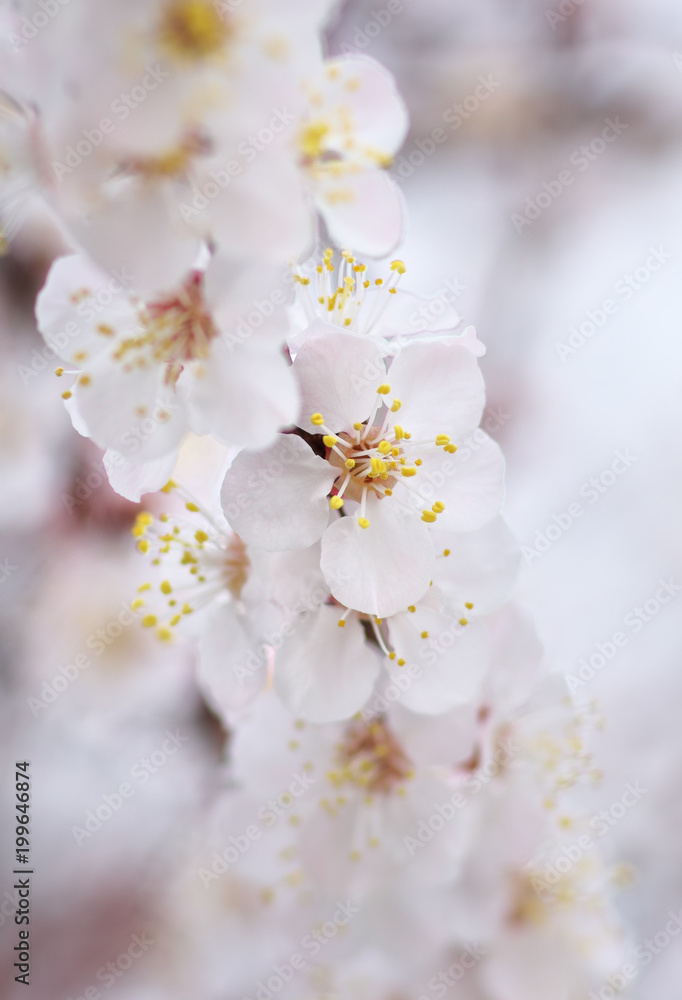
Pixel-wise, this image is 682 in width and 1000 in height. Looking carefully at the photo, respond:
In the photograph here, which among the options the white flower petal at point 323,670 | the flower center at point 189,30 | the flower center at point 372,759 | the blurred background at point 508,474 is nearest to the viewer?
the flower center at point 189,30

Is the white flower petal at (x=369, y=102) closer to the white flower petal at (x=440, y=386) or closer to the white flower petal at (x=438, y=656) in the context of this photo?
the white flower petal at (x=440, y=386)

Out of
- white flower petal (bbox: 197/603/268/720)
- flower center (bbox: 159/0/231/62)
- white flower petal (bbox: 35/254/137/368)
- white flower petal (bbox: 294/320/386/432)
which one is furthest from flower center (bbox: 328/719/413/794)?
flower center (bbox: 159/0/231/62)

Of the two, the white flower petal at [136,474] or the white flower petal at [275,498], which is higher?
the white flower petal at [275,498]

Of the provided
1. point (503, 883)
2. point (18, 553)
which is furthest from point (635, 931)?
point (18, 553)

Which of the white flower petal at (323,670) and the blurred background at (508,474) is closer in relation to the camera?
the white flower petal at (323,670)

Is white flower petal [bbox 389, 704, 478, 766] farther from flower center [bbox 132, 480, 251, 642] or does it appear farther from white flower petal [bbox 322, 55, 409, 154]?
white flower petal [bbox 322, 55, 409, 154]

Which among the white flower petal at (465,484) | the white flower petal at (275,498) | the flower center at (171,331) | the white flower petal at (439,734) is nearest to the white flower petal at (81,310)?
the flower center at (171,331)

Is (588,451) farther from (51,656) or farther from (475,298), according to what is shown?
(51,656)

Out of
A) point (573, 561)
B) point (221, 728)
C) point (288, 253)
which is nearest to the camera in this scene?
point (288, 253)
